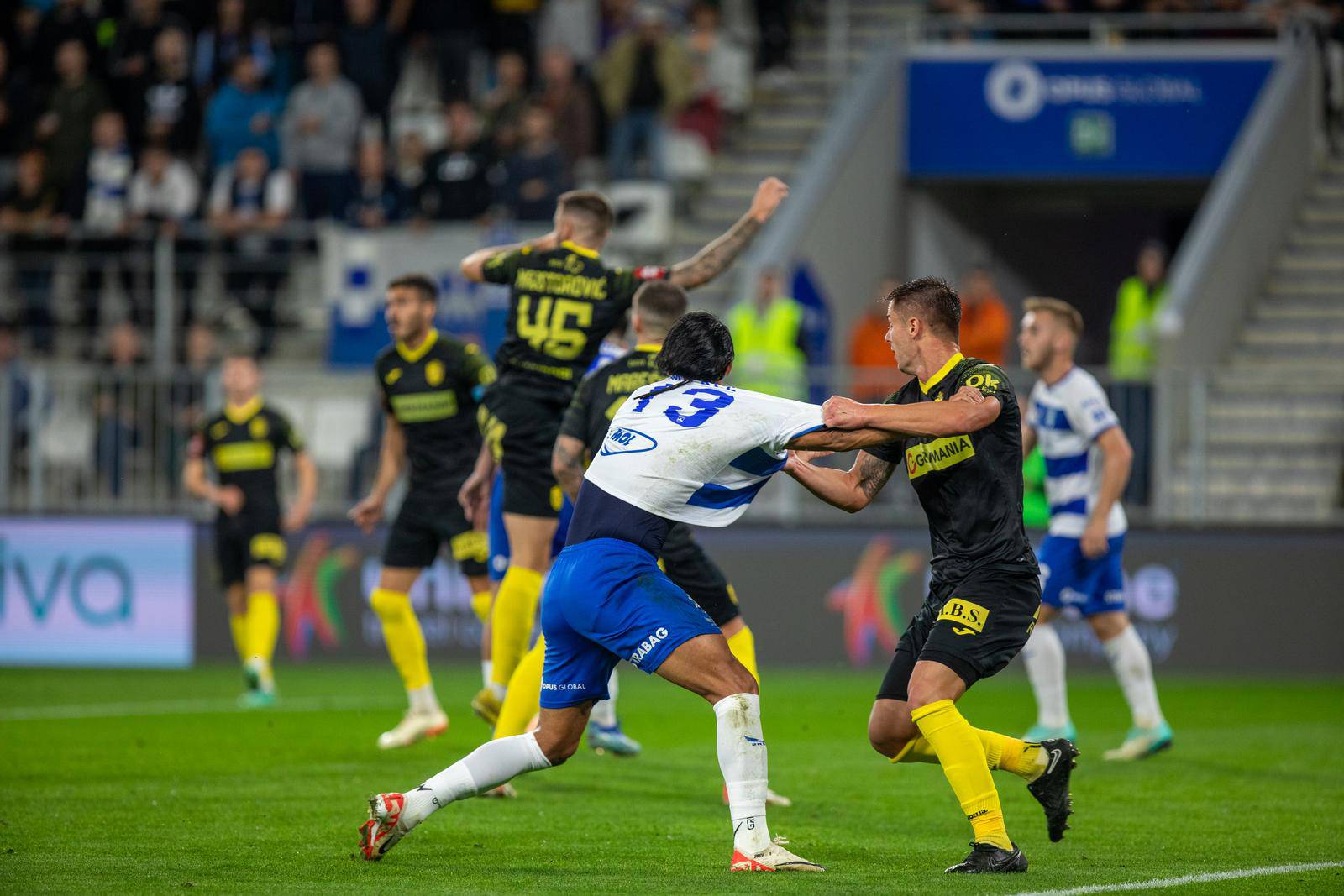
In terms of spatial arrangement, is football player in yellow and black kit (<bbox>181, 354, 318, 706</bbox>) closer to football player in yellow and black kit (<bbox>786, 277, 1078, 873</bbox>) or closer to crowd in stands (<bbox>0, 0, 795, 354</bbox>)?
crowd in stands (<bbox>0, 0, 795, 354</bbox>)

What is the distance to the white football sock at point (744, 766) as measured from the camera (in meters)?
6.98

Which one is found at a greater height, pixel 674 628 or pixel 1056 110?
pixel 1056 110

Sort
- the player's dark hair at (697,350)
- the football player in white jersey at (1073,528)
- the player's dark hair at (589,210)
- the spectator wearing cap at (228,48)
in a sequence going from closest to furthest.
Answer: the player's dark hair at (697,350), the player's dark hair at (589,210), the football player in white jersey at (1073,528), the spectator wearing cap at (228,48)

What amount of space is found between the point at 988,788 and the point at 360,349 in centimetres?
1338

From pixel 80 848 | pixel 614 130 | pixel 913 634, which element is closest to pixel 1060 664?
pixel 913 634

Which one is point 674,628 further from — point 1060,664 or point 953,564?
point 1060,664

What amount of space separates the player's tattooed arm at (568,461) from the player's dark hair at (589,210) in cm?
148

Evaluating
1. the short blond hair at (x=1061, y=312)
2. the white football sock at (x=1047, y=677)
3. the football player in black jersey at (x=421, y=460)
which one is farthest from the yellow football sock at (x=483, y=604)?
the short blond hair at (x=1061, y=312)

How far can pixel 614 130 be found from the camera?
21.0 m

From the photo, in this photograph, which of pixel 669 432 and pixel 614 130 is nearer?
pixel 669 432

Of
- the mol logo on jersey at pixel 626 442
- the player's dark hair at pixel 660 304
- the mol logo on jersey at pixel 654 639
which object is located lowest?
the mol logo on jersey at pixel 654 639

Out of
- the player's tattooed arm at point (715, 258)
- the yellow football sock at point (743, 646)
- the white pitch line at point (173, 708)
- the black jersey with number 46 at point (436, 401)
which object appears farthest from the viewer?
the white pitch line at point (173, 708)

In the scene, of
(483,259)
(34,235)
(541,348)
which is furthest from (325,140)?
(541,348)

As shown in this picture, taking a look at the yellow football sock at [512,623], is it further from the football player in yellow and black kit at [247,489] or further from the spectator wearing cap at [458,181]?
the spectator wearing cap at [458,181]
